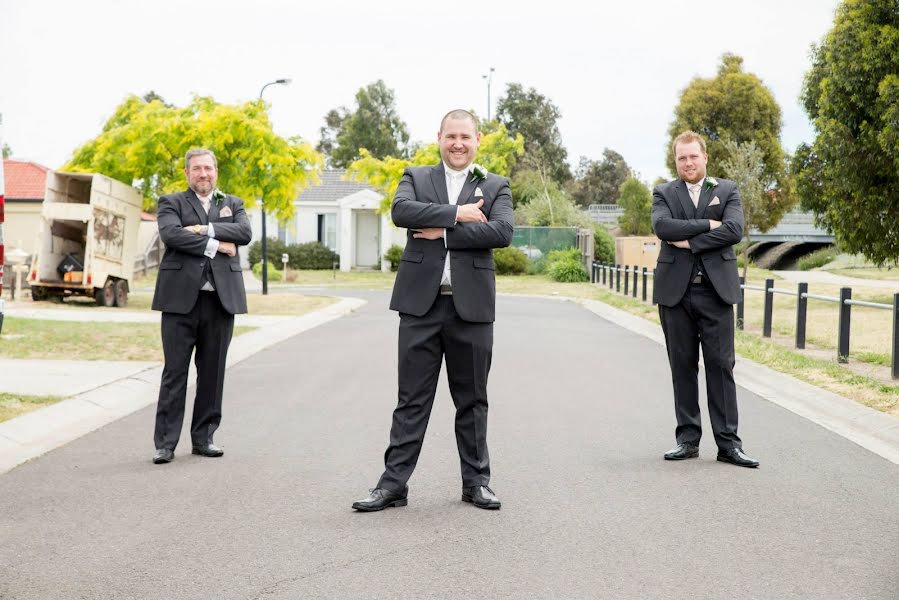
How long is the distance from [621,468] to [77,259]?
63.9ft

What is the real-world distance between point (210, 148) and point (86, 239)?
388cm

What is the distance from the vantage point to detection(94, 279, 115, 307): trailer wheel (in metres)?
22.7

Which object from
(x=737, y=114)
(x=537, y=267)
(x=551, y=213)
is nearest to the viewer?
(x=537, y=267)

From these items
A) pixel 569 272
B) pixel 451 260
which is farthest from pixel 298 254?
pixel 451 260

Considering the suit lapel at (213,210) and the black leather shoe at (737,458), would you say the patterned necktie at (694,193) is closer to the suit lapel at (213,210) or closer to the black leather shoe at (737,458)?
the black leather shoe at (737,458)

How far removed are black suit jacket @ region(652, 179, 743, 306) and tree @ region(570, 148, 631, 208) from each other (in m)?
79.3

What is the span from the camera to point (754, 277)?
134 feet

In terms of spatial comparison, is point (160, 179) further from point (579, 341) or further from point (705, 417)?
point (705, 417)

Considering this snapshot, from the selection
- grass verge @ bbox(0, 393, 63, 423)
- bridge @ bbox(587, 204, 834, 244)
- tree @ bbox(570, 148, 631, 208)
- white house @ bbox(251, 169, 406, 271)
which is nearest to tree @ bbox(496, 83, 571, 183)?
tree @ bbox(570, 148, 631, 208)

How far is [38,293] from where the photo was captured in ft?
75.6

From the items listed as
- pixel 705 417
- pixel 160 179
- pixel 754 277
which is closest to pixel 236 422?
pixel 705 417

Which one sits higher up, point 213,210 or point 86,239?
point 213,210

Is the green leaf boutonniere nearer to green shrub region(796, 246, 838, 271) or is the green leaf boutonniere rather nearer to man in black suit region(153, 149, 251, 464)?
man in black suit region(153, 149, 251, 464)

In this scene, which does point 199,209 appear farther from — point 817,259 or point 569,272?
point 817,259
